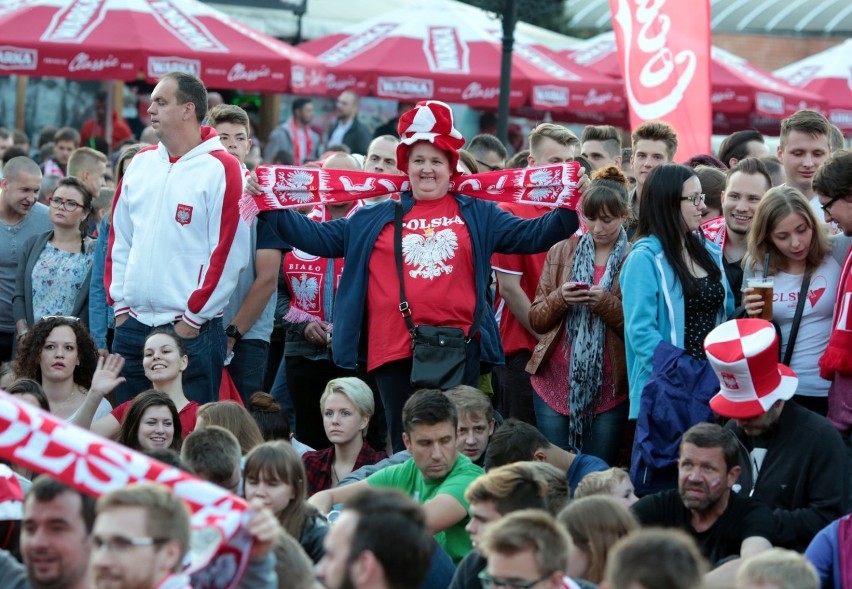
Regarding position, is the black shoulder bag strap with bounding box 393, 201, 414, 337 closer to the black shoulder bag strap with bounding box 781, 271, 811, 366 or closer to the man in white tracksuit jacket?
the man in white tracksuit jacket

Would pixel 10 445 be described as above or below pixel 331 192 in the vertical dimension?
below

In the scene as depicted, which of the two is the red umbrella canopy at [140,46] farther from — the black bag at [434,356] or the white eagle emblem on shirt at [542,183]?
the black bag at [434,356]

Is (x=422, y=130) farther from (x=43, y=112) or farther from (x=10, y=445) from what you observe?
(x=43, y=112)

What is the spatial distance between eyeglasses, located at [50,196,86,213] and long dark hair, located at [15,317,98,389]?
1149mm

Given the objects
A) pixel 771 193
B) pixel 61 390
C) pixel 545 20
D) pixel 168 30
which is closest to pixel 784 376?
pixel 771 193

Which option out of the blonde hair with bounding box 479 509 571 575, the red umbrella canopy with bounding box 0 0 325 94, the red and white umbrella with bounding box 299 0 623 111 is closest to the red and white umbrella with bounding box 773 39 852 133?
the red and white umbrella with bounding box 299 0 623 111

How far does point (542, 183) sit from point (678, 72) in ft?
9.50

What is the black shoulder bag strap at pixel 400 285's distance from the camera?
7324 millimetres

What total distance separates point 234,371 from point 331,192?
1383 millimetres

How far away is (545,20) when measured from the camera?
3006 centimetres

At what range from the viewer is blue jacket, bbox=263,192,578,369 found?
7.42 meters

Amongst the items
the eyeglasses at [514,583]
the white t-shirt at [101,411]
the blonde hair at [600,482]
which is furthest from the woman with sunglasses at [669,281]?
the white t-shirt at [101,411]

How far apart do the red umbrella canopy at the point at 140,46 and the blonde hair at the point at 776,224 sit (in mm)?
7299

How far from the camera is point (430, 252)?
7355 mm
